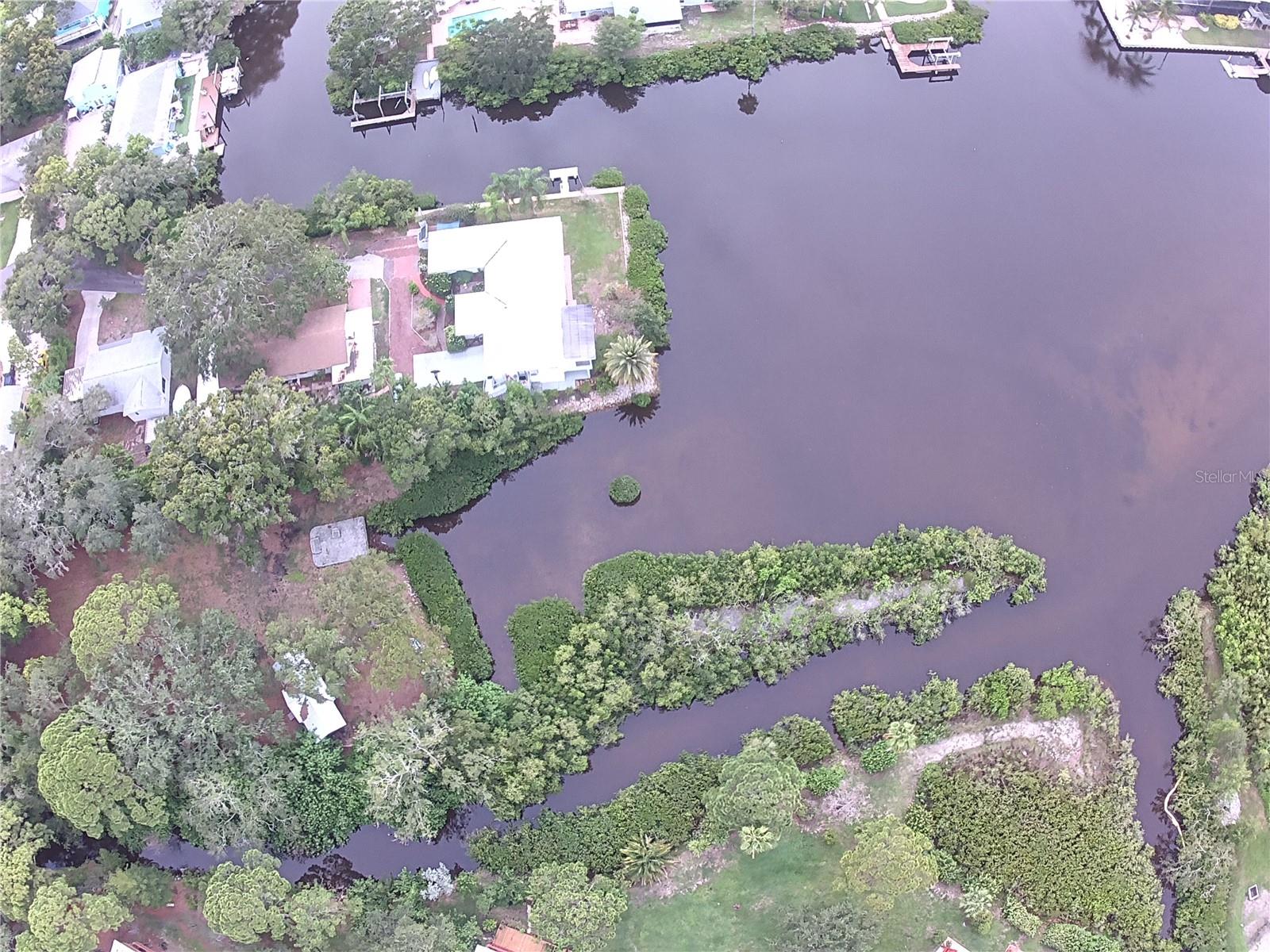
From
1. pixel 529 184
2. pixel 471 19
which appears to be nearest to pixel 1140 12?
pixel 529 184

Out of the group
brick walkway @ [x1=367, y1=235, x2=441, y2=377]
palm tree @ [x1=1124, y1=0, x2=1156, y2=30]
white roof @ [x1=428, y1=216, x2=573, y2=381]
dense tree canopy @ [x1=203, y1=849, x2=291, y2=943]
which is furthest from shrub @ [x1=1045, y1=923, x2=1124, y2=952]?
palm tree @ [x1=1124, y1=0, x2=1156, y2=30]

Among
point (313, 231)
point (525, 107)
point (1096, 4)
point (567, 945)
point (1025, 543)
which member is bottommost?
point (567, 945)

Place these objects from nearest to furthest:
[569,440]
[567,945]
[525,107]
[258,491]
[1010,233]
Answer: [567,945]
[258,491]
[569,440]
[1010,233]
[525,107]

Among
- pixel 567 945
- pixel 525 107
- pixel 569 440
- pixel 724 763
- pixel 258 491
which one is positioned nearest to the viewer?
pixel 567 945

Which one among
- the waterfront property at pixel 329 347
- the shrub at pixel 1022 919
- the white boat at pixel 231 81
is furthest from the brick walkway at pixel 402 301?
the shrub at pixel 1022 919

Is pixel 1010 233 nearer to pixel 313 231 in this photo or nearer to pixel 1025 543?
pixel 1025 543

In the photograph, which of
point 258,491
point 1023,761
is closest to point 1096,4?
point 1023,761

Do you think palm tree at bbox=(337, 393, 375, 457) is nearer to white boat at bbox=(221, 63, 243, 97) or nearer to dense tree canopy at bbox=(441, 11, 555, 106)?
dense tree canopy at bbox=(441, 11, 555, 106)
